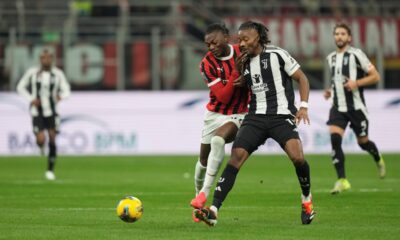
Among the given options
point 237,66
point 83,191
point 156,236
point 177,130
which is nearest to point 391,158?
point 177,130

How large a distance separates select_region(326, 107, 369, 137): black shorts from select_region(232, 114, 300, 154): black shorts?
203 inches

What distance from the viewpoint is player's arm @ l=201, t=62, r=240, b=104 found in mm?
12172

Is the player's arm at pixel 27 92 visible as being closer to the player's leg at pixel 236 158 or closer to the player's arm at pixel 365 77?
the player's arm at pixel 365 77

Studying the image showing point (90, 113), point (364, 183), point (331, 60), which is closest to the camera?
point (331, 60)

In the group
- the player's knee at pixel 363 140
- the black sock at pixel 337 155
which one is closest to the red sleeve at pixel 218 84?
the black sock at pixel 337 155

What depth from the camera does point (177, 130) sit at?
28.5 m

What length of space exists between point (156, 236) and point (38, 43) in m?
20.8

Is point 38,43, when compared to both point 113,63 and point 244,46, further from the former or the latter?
point 244,46

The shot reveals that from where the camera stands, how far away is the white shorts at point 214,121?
12328mm

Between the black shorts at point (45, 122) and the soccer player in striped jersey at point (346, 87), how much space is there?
6662 mm

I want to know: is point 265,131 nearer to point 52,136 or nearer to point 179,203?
point 179,203

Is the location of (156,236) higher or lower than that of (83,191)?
higher

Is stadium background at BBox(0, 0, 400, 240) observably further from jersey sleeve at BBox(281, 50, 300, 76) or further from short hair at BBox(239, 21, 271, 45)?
short hair at BBox(239, 21, 271, 45)

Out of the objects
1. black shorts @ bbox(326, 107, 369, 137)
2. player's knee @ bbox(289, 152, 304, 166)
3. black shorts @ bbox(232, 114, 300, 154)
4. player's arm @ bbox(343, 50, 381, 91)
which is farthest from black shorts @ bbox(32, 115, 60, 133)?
A: player's knee @ bbox(289, 152, 304, 166)
